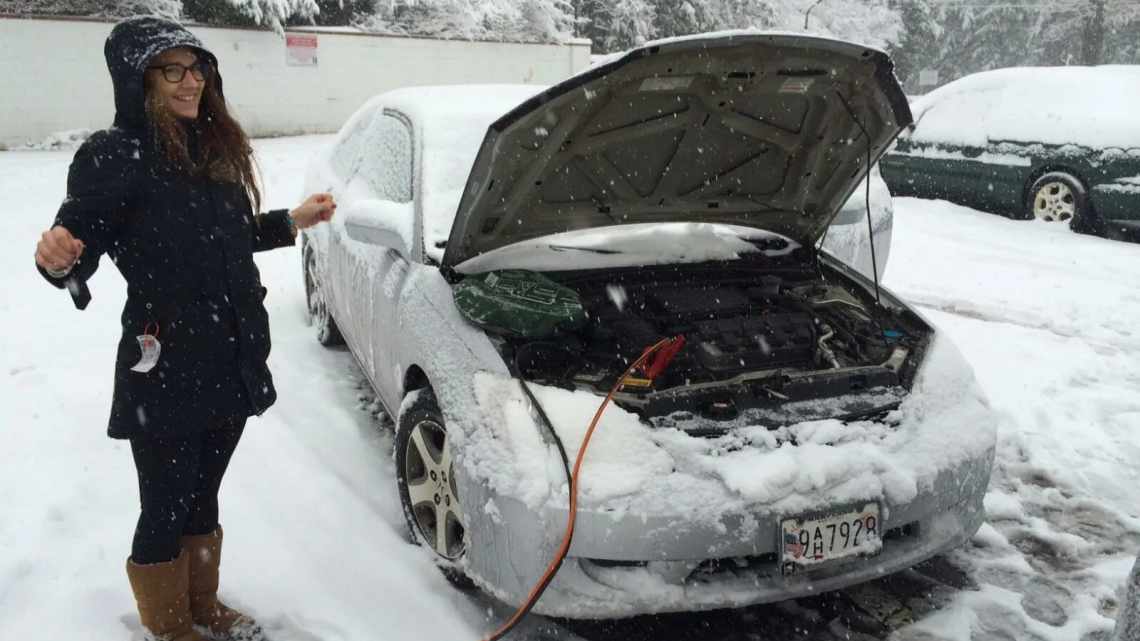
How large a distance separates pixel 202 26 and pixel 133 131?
1399 cm

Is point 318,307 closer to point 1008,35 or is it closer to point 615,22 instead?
point 615,22

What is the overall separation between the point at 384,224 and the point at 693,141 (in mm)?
1142

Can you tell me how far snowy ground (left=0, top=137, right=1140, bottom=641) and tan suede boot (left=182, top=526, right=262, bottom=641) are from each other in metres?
0.08

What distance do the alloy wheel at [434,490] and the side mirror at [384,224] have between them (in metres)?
0.67

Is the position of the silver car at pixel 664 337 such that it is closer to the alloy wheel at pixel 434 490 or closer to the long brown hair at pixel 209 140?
the alloy wheel at pixel 434 490

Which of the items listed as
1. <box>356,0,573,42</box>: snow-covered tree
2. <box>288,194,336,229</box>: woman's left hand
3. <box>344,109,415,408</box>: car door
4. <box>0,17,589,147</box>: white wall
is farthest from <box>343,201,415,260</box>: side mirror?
<box>356,0,573,42</box>: snow-covered tree

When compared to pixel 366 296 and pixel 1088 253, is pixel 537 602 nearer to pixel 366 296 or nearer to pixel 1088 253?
pixel 366 296

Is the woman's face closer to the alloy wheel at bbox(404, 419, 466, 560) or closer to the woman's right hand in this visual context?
the woman's right hand

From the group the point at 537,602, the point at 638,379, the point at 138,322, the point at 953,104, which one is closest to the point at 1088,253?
the point at 953,104

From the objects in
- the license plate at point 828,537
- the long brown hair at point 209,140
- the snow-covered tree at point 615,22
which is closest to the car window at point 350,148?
the long brown hair at point 209,140

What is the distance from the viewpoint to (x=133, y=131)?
1.96 meters

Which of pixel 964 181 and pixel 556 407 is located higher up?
pixel 556 407

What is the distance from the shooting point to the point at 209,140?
2.10 m

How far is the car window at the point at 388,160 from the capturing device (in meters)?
3.49
